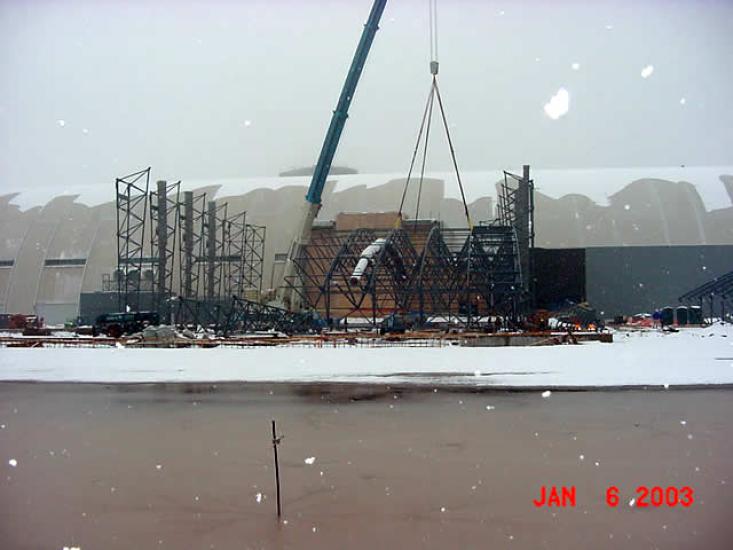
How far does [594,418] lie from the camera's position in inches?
440

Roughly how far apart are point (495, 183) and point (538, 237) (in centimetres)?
799

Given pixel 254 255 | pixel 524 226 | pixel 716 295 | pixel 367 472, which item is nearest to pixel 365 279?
pixel 524 226

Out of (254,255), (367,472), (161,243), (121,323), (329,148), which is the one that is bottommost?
(367,472)

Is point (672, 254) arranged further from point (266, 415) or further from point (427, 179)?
point (266, 415)

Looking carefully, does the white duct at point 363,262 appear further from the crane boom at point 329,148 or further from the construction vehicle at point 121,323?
the construction vehicle at point 121,323

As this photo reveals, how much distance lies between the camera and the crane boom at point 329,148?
40594 millimetres

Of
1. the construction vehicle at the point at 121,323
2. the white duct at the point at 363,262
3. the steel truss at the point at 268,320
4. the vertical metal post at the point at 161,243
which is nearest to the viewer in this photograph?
the white duct at the point at 363,262

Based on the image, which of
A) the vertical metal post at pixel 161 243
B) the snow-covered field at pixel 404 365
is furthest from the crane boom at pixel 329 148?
the snow-covered field at pixel 404 365

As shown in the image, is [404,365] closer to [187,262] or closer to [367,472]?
[367,472]

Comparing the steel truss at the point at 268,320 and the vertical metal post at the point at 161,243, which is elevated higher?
the vertical metal post at the point at 161,243

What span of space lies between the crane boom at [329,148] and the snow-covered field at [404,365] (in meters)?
16.6
